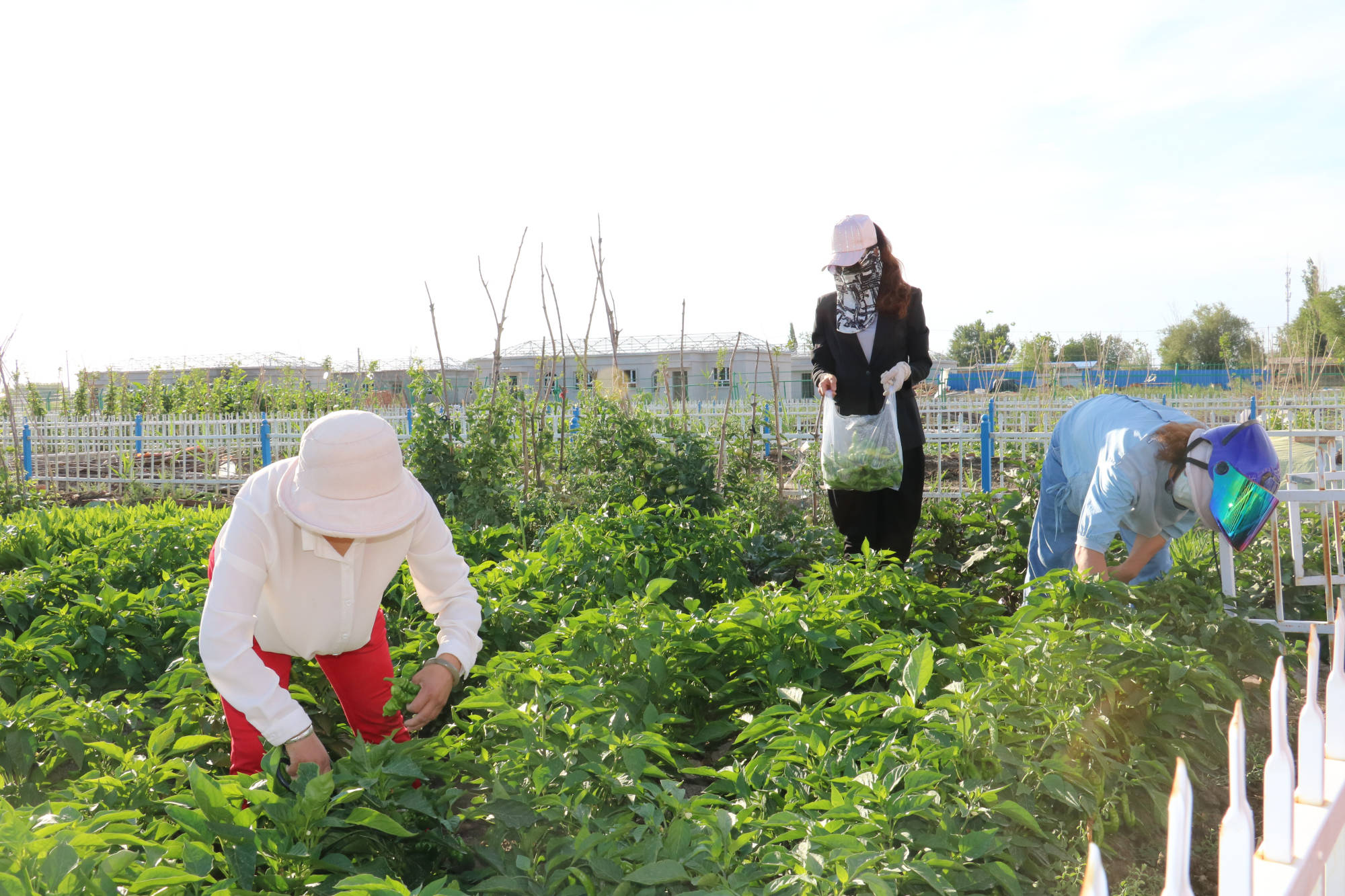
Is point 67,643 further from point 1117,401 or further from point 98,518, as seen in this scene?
point 1117,401

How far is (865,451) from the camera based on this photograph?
12.8 feet

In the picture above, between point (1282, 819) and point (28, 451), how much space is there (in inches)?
592

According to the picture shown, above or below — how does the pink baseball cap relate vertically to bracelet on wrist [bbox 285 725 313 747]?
above

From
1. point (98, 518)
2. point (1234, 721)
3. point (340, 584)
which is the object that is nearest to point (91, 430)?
point (98, 518)

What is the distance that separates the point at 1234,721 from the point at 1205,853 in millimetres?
2020

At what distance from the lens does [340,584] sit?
2.31 meters

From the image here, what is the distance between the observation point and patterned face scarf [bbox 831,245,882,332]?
13.1 ft

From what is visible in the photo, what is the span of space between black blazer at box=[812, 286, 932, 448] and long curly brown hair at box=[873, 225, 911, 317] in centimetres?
3

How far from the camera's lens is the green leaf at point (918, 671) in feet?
7.58

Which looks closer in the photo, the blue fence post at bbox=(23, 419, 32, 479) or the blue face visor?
the blue face visor

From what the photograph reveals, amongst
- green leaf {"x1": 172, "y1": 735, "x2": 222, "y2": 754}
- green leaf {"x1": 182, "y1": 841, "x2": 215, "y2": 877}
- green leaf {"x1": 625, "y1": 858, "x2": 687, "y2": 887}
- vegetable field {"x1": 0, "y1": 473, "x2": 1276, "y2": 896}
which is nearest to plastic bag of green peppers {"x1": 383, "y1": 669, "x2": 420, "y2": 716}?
vegetable field {"x1": 0, "y1": 473, "x2": 1276, "y2": 896}

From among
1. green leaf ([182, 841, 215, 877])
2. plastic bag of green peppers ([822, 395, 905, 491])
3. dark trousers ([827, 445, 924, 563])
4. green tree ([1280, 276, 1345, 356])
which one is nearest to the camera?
green leaf ([182, 841, 215, 877])

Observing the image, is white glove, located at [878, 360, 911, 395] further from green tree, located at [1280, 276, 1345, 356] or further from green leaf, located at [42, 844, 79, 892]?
green tree, located at [1280, 276, 1345, 356]

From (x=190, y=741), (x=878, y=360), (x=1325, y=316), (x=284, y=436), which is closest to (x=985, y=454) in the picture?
(x=878, y=360)
